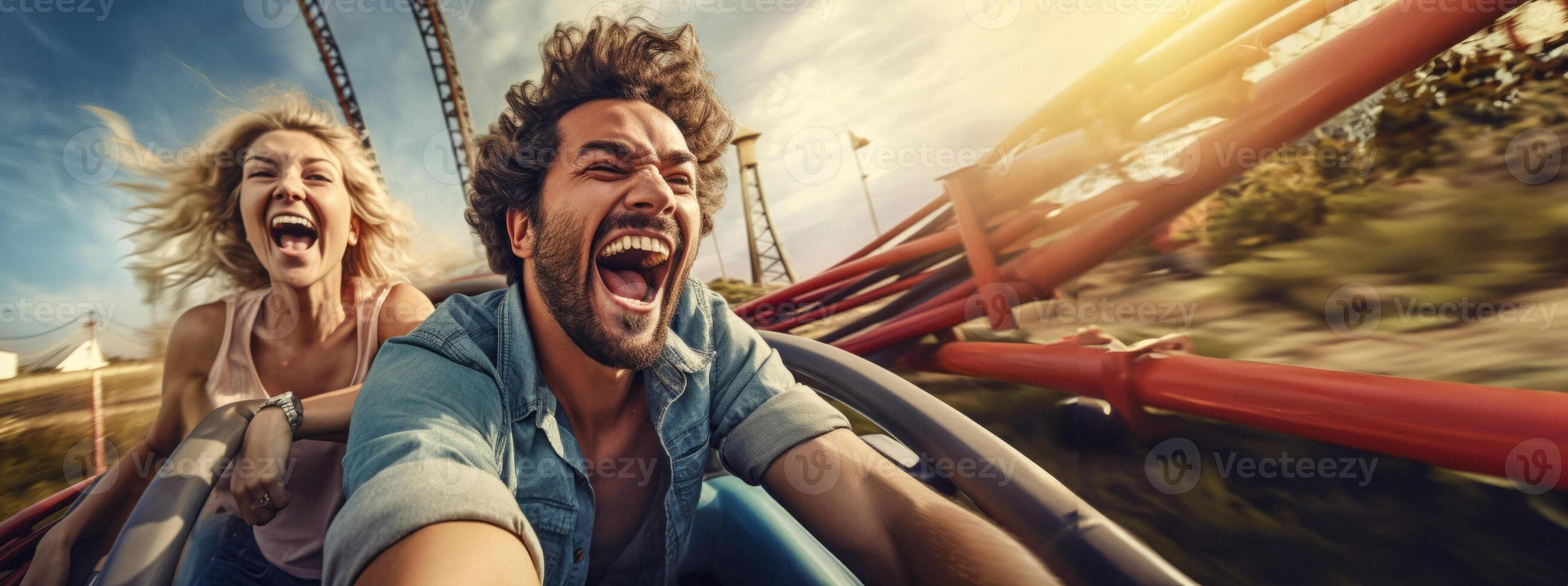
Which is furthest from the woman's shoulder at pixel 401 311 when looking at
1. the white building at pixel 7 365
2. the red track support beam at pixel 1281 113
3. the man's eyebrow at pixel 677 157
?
the red track support beam at pixel 1281 113

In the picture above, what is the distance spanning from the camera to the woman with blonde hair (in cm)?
98

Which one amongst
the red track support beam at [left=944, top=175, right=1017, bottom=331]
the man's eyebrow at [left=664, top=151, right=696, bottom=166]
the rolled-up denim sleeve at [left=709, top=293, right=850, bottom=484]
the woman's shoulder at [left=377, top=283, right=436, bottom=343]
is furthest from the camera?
the red track support beam at [left=944, top=175, right=1017, bottom=331]

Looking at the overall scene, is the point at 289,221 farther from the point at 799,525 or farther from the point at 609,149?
the point at 799,525

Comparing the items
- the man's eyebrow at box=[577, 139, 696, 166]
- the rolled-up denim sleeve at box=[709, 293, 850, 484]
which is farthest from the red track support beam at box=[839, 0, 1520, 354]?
the man's eyebrow at box=[577, 139, 696, 166]

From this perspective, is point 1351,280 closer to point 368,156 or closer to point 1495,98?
point 1495,98

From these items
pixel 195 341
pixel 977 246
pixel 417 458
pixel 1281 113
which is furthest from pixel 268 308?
pixel 1281 113

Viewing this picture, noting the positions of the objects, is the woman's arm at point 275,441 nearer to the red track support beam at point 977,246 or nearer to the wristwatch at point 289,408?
the wristwatch at point 289,408

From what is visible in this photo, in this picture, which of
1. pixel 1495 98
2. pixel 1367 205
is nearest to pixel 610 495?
→ pixel 1367 205

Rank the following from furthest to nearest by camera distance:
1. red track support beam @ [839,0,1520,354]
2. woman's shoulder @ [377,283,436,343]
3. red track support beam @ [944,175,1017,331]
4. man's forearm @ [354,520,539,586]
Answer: red track support beam @ [944,175,1017,331]
red track support beam @ [839,0,1520,354]
woman's shoulder @ [377,283,436,343]
man's forearm @ [354,520,539,586]

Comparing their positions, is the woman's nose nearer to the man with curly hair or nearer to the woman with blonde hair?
the woman with blonde hair

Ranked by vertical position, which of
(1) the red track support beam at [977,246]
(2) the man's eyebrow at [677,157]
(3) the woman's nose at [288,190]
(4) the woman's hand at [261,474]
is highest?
(3) the woman's nose at [288,190]

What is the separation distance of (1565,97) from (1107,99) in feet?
3.64

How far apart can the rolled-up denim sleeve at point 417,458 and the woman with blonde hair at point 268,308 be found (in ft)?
0.92

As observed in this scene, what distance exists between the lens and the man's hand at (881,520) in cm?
73
